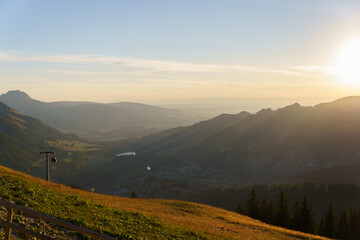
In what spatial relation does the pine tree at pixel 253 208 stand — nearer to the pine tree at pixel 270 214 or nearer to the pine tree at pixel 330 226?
the pine tree at pixel 270 214

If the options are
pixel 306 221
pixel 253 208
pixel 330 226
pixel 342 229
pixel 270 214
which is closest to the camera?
pixel 306 221

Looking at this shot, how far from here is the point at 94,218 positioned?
80.8 ft

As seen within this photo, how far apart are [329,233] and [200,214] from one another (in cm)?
6190

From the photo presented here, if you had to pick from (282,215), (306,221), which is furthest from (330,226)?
(282,215)

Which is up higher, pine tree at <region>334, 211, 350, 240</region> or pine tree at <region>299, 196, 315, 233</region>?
pine tree at <region>299, 196, 315, 233</region>

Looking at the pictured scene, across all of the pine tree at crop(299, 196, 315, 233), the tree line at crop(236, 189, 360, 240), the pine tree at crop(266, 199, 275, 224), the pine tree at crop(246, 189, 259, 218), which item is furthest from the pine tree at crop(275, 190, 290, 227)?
the pine tree at crop(246, 189, 259, 218)

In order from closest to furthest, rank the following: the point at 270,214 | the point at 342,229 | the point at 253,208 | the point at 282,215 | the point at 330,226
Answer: the point at 342,229 < the point at 330,226 < the point at 282,215 < the point at 270,214 < the point at 253,208

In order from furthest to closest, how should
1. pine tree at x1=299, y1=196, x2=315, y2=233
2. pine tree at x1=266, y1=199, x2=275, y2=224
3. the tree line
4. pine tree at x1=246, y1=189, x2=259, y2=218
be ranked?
pine tree at x1=246, y1=189, x2=259, y2=218 < pine tree at x1=266, y1=199, x2=275, y2=224 < the tree line < pine tree at x1=299, y1=196, x2=315, y2=233

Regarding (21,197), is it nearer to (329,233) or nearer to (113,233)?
(113,233)

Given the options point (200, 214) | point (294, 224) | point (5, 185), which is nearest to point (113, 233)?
point (5, 185)

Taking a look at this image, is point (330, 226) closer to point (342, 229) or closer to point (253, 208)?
point (342, 229)

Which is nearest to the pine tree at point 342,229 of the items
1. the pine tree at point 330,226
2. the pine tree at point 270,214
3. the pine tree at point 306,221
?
the pine tree at point 330,226

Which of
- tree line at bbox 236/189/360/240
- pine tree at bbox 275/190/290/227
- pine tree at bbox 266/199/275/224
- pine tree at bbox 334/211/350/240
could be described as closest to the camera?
tree line at bbox 236/189/360/240

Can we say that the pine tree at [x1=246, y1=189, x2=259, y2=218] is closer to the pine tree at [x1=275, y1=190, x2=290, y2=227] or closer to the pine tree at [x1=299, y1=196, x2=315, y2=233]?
the pine tree at [x1=275, y1=190, x2=290, y2=227]
